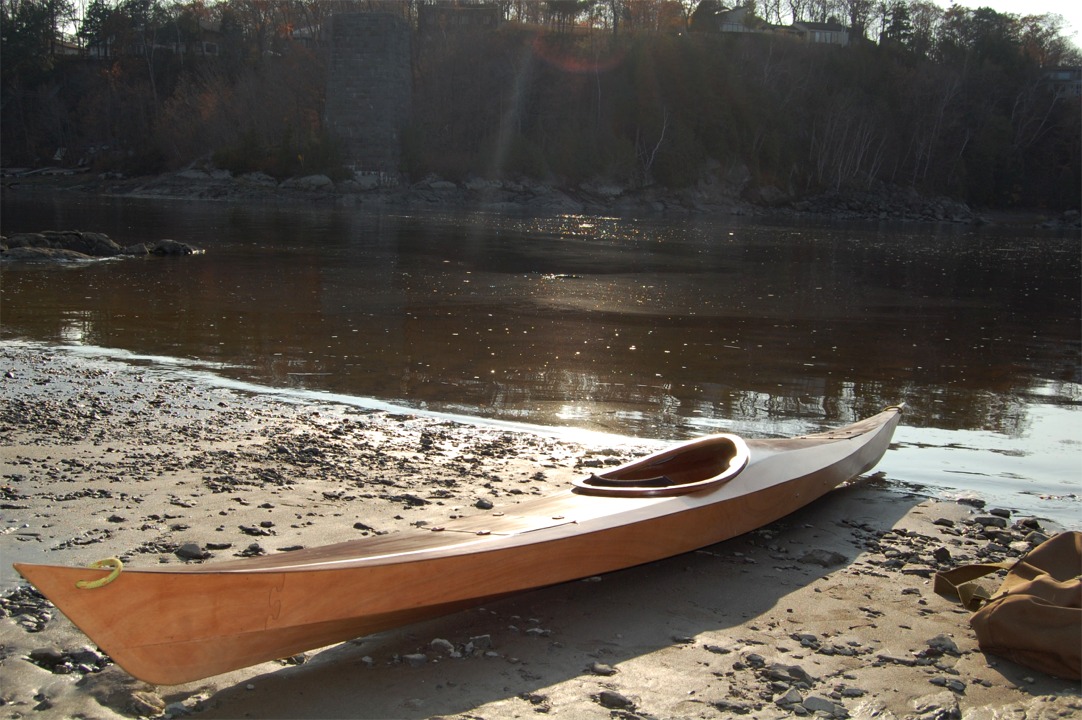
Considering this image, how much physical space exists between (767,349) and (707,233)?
26.1 metres

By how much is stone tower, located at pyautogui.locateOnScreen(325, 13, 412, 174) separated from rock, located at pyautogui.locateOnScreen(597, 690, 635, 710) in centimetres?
5428

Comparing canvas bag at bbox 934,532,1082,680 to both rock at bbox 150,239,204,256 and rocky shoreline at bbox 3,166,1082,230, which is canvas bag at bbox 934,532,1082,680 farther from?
rocky shoreline at bbox 3,166,1082,230

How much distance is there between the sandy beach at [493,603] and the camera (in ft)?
10.1

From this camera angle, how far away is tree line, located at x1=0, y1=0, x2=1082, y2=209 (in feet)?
193

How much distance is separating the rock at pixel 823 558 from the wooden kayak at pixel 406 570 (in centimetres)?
27

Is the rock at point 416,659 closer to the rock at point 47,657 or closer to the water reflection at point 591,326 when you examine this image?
the rock at point 47,657

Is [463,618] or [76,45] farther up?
[76,45]

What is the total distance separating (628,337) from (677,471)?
20.5 feet

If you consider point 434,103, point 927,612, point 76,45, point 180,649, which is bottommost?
point 927,612

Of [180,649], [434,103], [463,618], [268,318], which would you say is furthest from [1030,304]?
[434,103]

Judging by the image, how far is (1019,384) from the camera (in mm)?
9406

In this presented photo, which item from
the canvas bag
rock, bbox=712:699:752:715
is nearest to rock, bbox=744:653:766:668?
rock, bbox=712:699:752:715

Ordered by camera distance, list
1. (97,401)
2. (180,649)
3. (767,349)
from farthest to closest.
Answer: (767,349)
(97,401)
(180,649)

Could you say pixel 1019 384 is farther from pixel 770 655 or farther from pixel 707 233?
pixel 707 233
